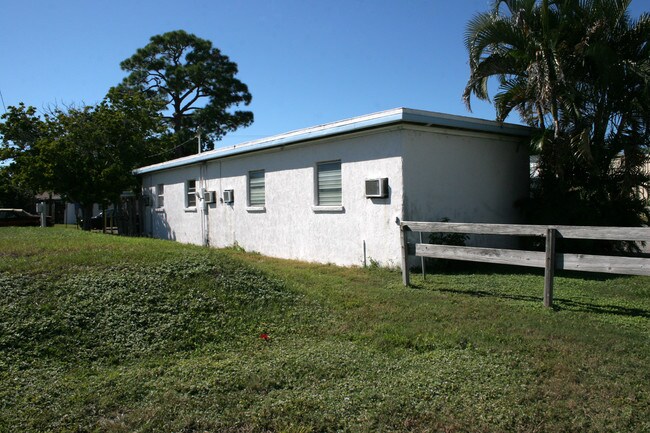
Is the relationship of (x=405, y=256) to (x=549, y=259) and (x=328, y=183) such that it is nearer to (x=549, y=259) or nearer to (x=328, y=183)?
(x=549, y=259)

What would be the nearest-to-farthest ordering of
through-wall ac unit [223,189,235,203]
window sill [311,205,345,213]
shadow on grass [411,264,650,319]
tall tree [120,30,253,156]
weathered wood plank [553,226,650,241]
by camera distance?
weathered wood plank [553,226,650,241] < shadow on grass [411,264,650,319] < window sill [311,205,345,213] < through-wall ac unit [223,189,235,203] < tall tree [120,30,253,156]

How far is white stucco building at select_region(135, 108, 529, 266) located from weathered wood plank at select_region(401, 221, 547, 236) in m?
1.99

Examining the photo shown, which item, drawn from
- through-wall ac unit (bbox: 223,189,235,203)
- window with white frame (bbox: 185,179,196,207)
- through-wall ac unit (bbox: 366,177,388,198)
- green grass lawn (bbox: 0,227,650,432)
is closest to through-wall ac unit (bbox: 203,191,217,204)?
through-wall ac unit (bbox: 223,189,235,203)

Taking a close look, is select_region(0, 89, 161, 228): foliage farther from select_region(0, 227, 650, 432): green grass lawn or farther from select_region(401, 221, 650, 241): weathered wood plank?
select_region(401, 221, 650, 241): weathered wood plank

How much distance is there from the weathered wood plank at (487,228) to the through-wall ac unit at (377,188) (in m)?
2.04

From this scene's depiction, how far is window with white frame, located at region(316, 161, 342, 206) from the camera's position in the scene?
453 inches

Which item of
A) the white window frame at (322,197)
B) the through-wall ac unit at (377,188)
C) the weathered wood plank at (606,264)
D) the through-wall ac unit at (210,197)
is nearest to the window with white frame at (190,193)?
the through-wall ac unit at (210,197)

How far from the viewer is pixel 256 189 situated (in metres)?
14.4

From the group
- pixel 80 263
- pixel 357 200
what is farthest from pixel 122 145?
pixel 80 263

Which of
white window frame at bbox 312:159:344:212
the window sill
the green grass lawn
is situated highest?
white window frame at bbox 312:159:344:212

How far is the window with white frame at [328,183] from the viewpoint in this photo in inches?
453

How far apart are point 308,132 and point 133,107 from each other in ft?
57.2

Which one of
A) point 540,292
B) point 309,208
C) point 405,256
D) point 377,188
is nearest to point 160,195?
point 309,208

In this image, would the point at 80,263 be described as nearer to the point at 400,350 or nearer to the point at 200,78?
the point at 400,350
